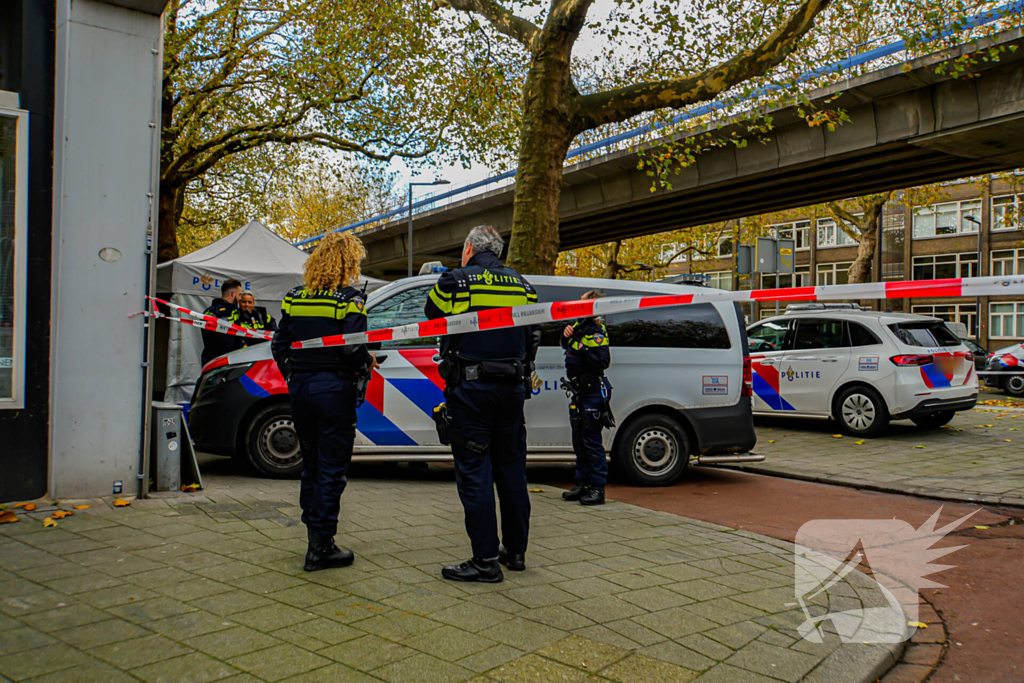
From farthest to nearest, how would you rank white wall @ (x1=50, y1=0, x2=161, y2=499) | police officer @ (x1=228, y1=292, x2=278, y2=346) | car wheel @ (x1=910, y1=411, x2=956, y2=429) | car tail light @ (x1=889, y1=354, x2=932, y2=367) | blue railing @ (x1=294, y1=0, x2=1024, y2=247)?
blue railing @ (x1=294, y1=0, x2=1024, y2=247)
car wheel @ (x1=910, y1=411, x2=956, y2=429)
car tail light @ (x1=889, y1=354, x2=932, y2=367)
police officer @ (x1=228, y1=292, x2=278, y2=346)
white wall @ (x1=50, y1=0, x2=161, y2=499)

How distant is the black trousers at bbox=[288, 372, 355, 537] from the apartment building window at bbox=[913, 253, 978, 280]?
46988 millimetres

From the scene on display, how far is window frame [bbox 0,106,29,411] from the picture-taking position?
5277 millimetres

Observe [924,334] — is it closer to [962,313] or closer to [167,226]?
[167,226]

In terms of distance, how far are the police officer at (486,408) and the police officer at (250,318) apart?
5.94 meters

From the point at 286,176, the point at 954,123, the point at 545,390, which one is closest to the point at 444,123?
the point at 286,176

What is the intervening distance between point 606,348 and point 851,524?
2.29m

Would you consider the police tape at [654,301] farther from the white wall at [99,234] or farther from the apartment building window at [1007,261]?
the apartment building window at [1007,261]

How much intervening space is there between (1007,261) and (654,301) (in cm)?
4785

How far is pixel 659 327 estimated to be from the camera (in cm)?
752

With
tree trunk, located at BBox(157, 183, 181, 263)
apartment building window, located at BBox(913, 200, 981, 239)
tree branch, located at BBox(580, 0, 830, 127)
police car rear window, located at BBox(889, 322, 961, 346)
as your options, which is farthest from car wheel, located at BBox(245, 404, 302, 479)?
apartment building window, located at BBox(913, 200, 981, 239)

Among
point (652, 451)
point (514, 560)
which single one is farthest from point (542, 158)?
point (514, 560)

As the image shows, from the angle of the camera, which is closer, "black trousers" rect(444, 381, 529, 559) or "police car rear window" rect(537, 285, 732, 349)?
"black trousers" rect(444, 381, 529, 559)

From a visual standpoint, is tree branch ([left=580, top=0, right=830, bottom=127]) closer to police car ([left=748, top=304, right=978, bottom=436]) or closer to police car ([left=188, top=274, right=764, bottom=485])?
police car ([left=748, top=304, right=978, bottom=436])

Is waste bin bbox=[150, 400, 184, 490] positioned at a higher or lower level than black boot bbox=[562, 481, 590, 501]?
higher
